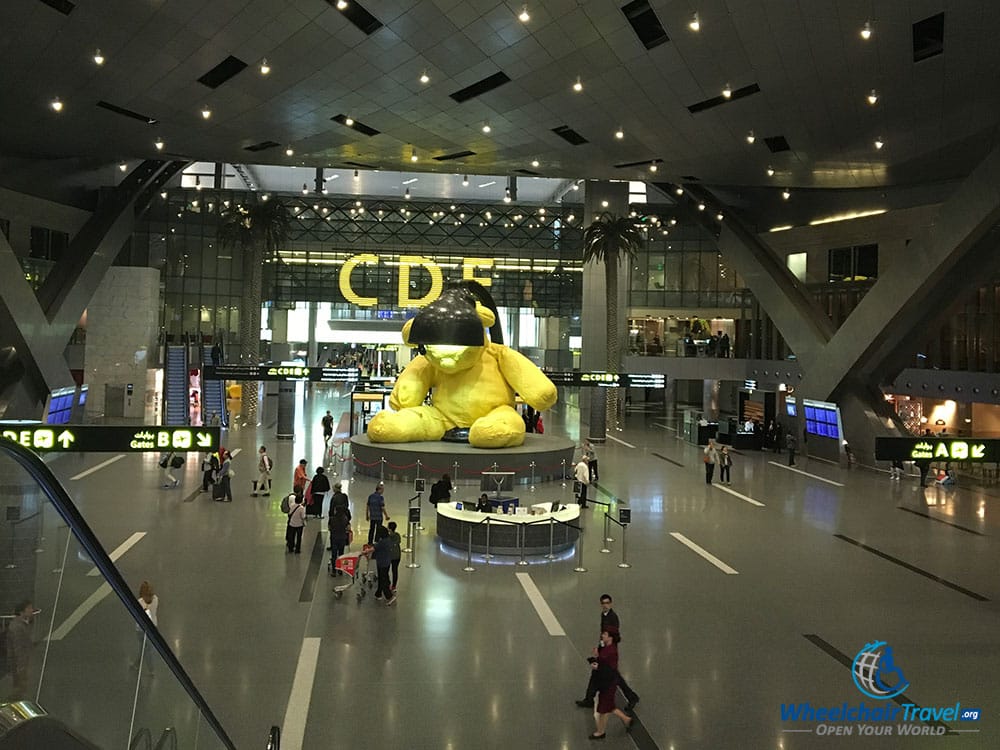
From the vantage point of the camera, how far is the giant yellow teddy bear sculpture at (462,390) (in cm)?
2545

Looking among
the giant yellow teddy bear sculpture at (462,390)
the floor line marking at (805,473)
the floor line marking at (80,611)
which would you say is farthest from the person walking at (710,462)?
the floor line marking at (80,611)

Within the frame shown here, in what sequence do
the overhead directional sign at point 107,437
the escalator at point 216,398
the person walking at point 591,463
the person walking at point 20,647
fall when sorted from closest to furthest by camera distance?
the person walking at point 20,647 < the overhead directional sign at point 107,437 < the person walking at point 591,463 < the escalator at point 216,398

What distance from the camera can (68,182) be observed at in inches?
1409

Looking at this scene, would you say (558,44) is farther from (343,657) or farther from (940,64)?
(343,657)

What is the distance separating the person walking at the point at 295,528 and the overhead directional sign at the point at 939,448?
32.4ft

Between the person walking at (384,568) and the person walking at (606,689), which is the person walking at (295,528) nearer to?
the person walking at (384,568)

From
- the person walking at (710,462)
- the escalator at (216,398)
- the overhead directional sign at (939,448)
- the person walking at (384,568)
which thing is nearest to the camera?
the person walking at (384,568)

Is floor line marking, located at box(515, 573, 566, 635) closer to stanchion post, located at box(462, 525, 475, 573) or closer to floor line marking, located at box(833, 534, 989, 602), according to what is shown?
stanchion post, located at box(462, 525, 475, 573)

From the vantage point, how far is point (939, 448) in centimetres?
1446

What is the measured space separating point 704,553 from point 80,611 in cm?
1364

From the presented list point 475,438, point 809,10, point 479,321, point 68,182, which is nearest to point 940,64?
point 809,10

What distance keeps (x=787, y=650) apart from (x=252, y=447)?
23.9 meters
